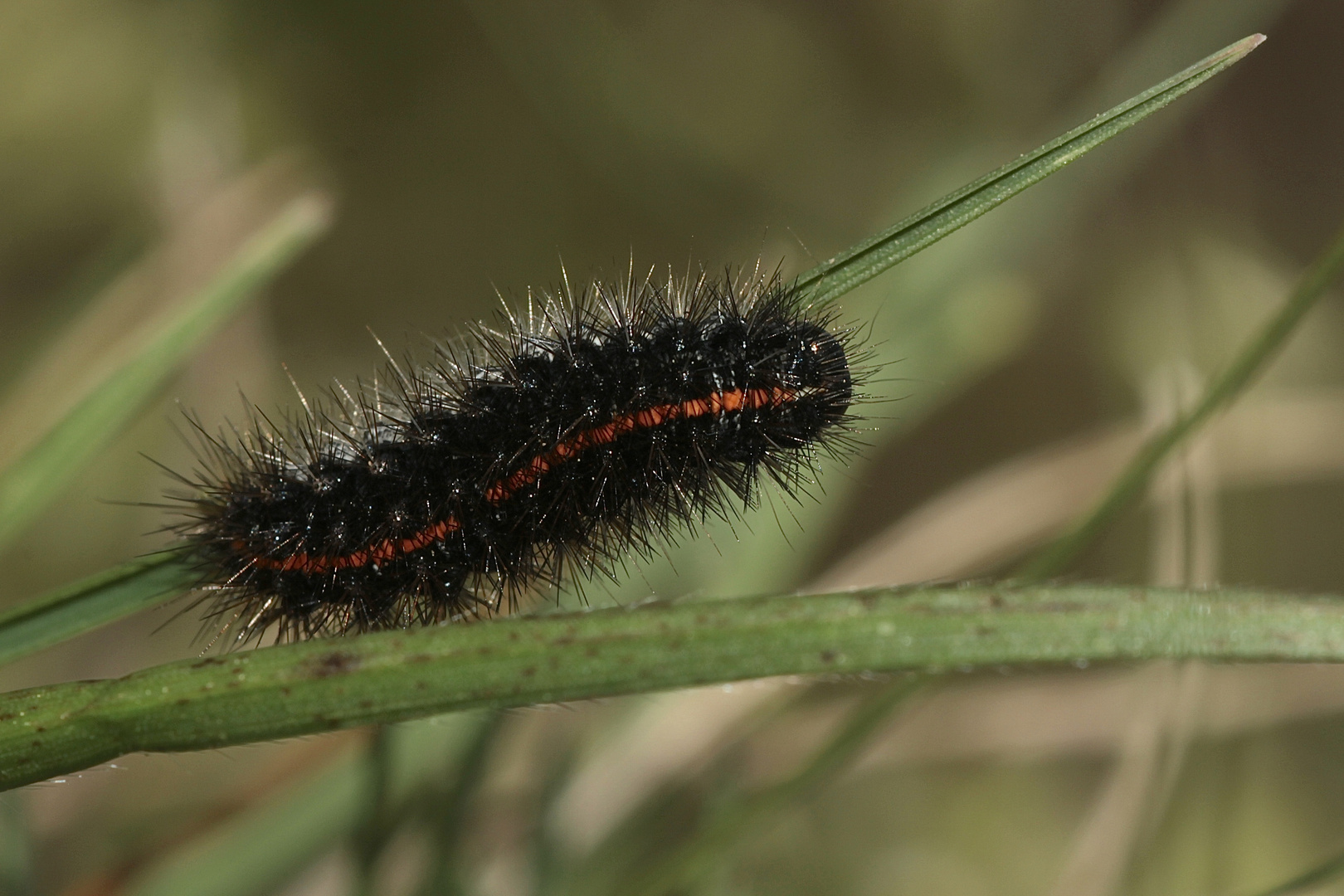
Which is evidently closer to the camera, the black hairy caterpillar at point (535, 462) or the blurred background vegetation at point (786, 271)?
the black hairy caterpillar at point (535, 462)

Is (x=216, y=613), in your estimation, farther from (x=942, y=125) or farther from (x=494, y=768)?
(x=942, y=125)

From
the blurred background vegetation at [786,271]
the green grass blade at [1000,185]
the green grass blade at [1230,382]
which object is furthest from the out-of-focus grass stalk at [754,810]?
the green grass blade at [1000,185]

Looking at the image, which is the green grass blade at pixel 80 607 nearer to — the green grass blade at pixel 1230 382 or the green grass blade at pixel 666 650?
the green grass blade at pixel 666 650

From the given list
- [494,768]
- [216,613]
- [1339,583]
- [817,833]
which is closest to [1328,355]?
[1339,583]

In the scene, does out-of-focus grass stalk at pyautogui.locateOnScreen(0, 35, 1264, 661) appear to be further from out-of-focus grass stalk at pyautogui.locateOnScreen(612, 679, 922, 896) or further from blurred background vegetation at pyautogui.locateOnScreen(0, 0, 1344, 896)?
out-of-focus grass stalk at pyautogui.locateOnScreen(612, 679, 922, 896)

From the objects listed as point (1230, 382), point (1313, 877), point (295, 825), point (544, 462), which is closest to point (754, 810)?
point (544, 462)

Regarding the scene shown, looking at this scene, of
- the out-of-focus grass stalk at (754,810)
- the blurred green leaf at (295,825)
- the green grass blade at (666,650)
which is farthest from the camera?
the blurred green leaf at (295,825)
